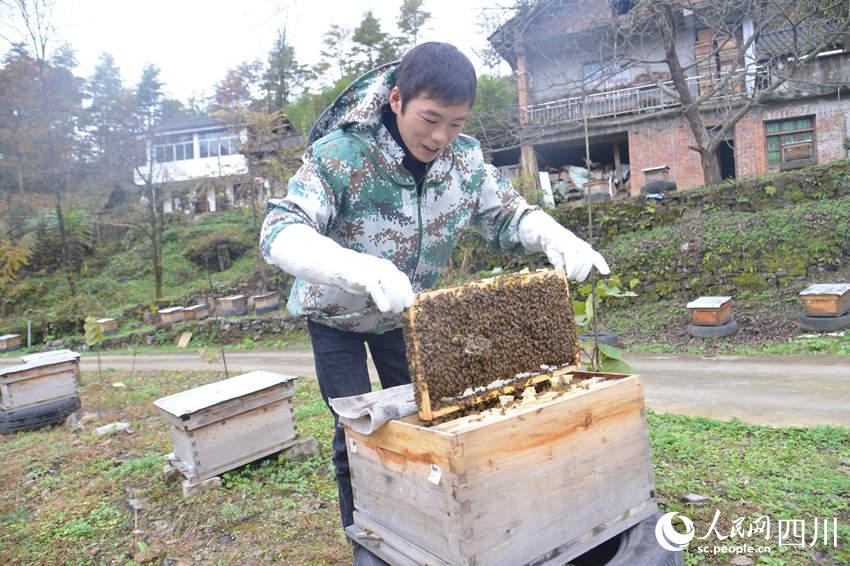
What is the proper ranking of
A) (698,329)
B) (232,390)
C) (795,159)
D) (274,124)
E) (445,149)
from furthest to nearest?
1. (274,124)
2. (795,159)
3. (698,329)
4. (232,390)
5. (445,149)

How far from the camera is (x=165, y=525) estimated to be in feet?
12.4

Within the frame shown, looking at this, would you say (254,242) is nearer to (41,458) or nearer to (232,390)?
(41,458)

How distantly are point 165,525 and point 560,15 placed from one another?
1836cm

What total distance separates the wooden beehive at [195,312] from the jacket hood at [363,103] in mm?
15794

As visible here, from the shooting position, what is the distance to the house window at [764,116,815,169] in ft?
54.2

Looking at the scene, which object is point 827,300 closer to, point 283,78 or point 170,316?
point 170,316

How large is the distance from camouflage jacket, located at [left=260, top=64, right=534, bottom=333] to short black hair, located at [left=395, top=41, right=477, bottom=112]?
171 mm

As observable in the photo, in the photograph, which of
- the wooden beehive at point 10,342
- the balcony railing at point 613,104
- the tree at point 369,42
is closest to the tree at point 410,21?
the tree at point 369,42

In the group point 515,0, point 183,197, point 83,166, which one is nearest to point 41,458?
point 515,0

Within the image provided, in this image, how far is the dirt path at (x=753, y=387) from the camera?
192 inches

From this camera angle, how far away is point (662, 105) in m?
17.4

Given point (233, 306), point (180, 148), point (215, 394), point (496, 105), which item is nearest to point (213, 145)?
point (180, 148)

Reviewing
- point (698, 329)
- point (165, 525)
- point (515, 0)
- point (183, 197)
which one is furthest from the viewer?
point (183, 197)

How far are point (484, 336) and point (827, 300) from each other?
8.08 meters
